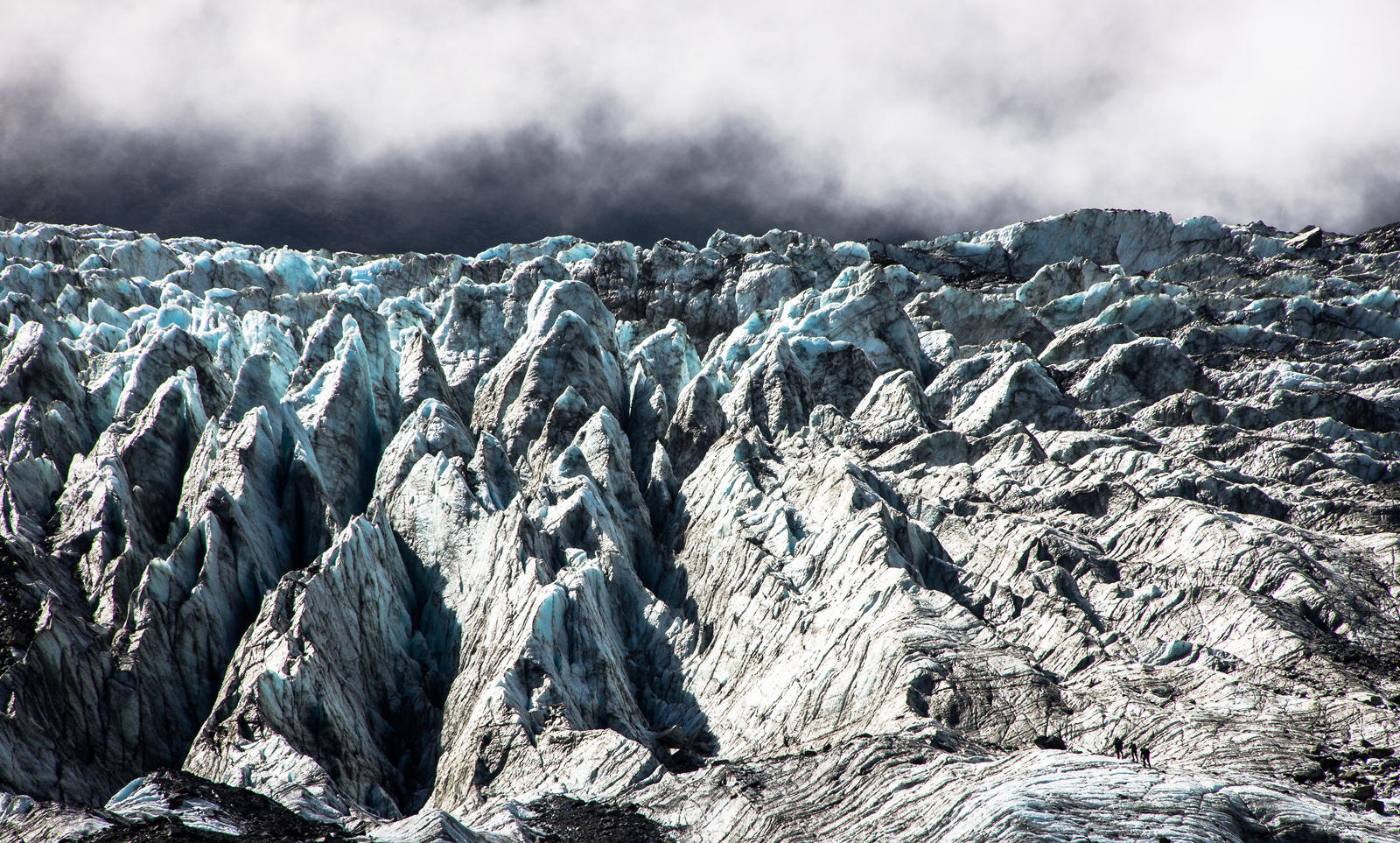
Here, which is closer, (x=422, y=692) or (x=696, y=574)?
(x=422, y=692)

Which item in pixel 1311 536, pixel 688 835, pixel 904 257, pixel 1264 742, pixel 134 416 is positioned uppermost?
pixel 904 257

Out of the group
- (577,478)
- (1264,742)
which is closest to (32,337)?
(577,478)

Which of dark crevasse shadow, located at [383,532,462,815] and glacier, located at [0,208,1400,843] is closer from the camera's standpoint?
glacier, located at [0,208,1400,843]

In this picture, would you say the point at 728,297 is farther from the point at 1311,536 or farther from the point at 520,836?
the point at 520,836

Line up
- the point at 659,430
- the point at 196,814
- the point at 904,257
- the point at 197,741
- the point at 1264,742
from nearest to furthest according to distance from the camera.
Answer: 1. the point at 196,814
2. the point at 1264,742
3. the point at 197,741
4. the point at 659,430
5. the point at 904,257

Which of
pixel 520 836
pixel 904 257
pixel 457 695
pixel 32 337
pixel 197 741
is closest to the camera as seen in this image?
pixel 520 836

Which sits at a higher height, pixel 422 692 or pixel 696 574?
pixel 696 574

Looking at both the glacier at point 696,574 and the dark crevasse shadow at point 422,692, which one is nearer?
the glacier at point 696,574

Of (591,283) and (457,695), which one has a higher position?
(591,283)
